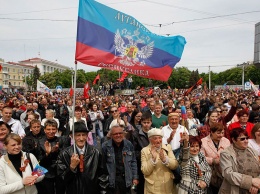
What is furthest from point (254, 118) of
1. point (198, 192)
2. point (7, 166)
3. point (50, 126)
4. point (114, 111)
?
point (7, 166)

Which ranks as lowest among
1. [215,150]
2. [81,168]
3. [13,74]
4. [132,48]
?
[81,168]

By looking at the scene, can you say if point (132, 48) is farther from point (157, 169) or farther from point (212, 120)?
point (157, 169)

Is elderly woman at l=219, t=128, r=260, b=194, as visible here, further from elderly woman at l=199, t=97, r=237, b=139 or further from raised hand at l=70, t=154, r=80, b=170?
raised hand at l=70, t=154, r=80, b=170

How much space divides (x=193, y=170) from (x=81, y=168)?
1.66 meters

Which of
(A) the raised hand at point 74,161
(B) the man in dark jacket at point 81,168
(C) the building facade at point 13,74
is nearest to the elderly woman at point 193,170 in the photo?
(B) the man in dark jacket at point 81,168

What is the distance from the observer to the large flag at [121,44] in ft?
15.3

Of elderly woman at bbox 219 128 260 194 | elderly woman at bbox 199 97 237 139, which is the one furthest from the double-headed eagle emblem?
elderly woman at bbox 219 128 260 194

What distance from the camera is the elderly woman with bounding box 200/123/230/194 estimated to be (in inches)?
179

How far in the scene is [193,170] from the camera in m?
4.24

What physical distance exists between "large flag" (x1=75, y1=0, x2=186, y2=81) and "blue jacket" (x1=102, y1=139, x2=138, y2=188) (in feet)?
4.77

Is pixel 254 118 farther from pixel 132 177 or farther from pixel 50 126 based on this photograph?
pixel 50 126

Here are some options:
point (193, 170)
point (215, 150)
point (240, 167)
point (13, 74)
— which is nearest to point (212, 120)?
point (215, 150)

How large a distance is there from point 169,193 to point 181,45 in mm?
3493

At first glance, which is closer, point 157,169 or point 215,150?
point 157,169
